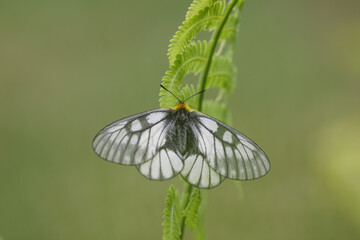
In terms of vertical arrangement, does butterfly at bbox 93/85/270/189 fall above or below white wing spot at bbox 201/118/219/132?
below

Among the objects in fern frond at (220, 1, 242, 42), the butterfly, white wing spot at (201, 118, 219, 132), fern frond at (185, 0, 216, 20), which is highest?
fern frond at (220, 1, 242, 42)

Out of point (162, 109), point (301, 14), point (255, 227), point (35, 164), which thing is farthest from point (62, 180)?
point (301, 14)

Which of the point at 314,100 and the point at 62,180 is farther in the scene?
the point at 314,100

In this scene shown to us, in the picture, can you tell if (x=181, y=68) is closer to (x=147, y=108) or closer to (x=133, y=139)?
(x=133, y=139)

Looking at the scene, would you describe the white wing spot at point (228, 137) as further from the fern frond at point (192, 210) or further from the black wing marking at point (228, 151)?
the fern frond at point (192, 210)

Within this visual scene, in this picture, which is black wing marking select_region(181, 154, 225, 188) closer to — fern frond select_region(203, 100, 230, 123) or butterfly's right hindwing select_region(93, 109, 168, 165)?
butterfly's right hindwing select_region(93, 109, 168, 165)

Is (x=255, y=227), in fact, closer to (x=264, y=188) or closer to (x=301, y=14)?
(x=264, y=188)

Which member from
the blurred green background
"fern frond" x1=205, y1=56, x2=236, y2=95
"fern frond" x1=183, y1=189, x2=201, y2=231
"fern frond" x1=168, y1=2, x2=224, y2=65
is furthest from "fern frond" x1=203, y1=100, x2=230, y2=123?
the blurred green background

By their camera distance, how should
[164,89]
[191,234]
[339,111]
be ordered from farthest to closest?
[339,111], [191,234], [164,89]

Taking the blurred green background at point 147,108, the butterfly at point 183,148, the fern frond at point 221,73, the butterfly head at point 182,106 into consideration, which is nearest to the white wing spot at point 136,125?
the butterfly at point 183,148
